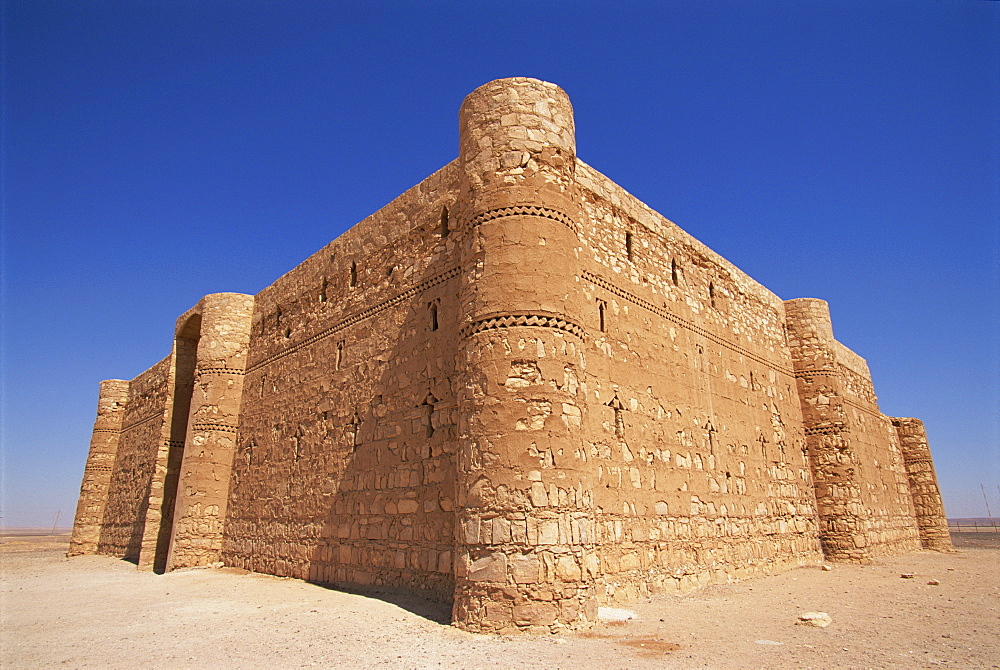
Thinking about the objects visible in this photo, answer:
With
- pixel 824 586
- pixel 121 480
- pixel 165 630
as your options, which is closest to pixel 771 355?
pixel 824 586

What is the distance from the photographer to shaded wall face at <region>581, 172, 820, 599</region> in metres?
8.73

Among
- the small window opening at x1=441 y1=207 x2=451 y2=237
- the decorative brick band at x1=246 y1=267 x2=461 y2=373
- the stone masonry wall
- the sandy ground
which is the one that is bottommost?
the sandy ground

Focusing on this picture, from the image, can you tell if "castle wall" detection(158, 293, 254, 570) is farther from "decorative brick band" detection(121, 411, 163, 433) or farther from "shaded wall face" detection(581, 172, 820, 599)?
"shaded wall face" detection(581, 172, 820, 599)

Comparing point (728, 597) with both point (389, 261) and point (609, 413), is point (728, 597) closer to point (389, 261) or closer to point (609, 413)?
point (609, 413)

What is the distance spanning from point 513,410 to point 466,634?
223 cm

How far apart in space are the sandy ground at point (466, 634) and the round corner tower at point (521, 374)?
19.7 inches

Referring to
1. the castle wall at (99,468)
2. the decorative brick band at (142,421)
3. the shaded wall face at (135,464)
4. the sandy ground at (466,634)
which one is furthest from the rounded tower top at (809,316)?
the castle wall at (99,468)

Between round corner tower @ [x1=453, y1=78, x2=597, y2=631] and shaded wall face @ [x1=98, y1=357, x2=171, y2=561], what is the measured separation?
44.5 ft

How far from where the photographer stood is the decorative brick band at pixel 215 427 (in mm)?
14188

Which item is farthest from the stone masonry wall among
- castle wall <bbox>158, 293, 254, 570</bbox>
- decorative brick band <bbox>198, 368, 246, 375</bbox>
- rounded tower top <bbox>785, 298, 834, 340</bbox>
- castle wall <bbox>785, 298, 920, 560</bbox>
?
decorative brick band <bbox>198, 368, 246, 375</bbox>

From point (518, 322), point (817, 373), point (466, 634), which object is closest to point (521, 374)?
point (518, 322)

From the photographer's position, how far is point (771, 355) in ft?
46.5

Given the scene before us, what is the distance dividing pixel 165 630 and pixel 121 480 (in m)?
16.6

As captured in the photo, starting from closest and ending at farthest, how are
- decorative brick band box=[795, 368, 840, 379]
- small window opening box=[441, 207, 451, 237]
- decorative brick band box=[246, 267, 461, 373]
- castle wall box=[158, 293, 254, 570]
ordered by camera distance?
decorative brick band box=[246, 267, 461, 373]
small window opening box=[441, 207, 451, 237]
castle wall box=[158, 293, 254, 570]
decorative brick band box=[795, 368, 840, 379]
